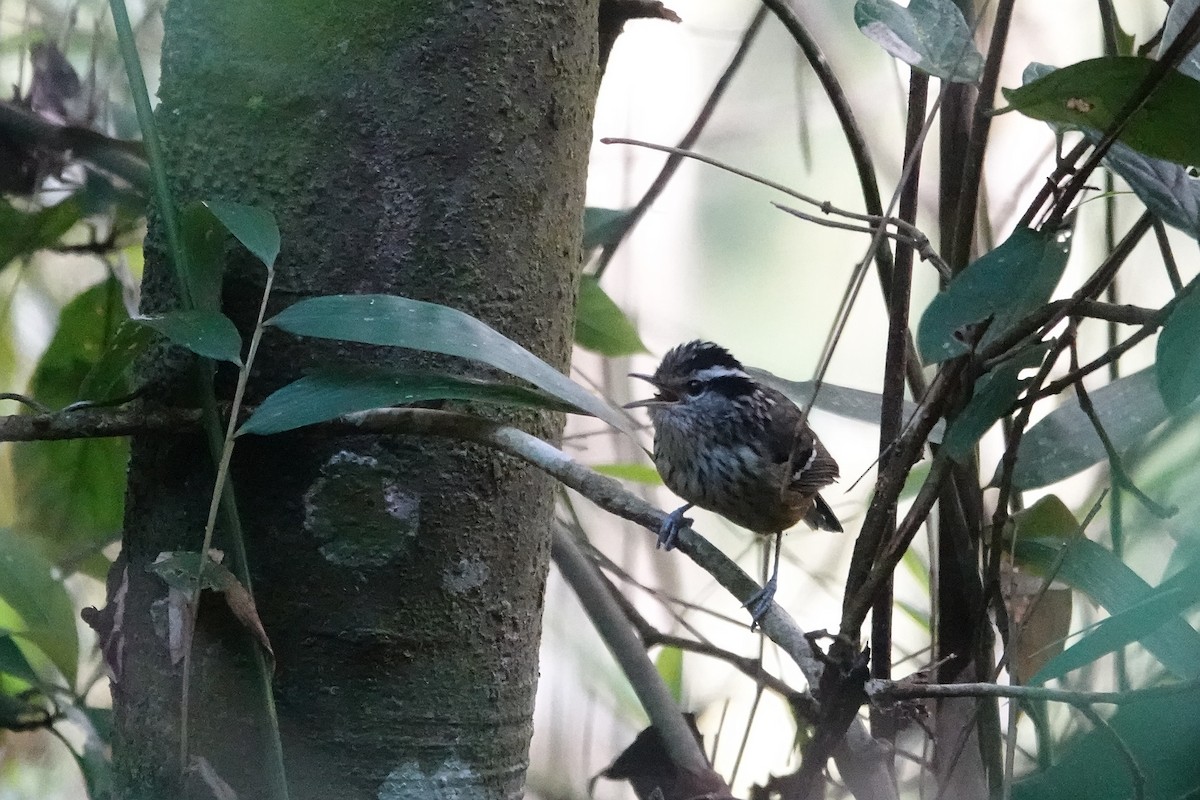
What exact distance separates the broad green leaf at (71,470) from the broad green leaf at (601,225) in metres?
0.60

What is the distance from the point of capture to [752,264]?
1.74 metres

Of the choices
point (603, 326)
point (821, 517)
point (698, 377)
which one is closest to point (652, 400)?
point (698, 377)

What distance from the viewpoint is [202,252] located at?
0.75 meters

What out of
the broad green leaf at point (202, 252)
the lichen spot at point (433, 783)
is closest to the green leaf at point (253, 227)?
the broad green leaf at point (202, 252)

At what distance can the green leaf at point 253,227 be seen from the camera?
2.30 ft

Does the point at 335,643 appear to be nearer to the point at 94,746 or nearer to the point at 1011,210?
the point at 94,746

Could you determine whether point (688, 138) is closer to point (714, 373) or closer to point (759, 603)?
point (714, 373)

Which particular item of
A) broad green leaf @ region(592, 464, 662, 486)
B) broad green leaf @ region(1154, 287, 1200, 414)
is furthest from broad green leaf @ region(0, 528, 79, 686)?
broad green leaf @ region(1154, 287, 1200, 414)

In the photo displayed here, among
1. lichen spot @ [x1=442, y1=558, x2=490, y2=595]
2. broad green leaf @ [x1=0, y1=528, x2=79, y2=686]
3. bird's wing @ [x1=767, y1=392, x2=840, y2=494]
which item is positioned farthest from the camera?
bird's wing @ [x1=767, y1=392, x2=840, y2=494]

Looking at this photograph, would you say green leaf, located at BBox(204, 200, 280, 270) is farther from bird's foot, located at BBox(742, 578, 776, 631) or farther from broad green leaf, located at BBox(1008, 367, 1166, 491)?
broad green leaf, located at BBox(1008, 367, 1166, 491)

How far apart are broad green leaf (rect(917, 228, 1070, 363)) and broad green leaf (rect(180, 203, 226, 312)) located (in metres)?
0.51

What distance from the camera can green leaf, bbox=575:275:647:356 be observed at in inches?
51.1

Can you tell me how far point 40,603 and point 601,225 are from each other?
2.67 ft

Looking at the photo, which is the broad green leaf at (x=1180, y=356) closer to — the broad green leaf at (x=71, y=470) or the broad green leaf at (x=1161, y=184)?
the broad green leaf at (x=1161, y=184)
